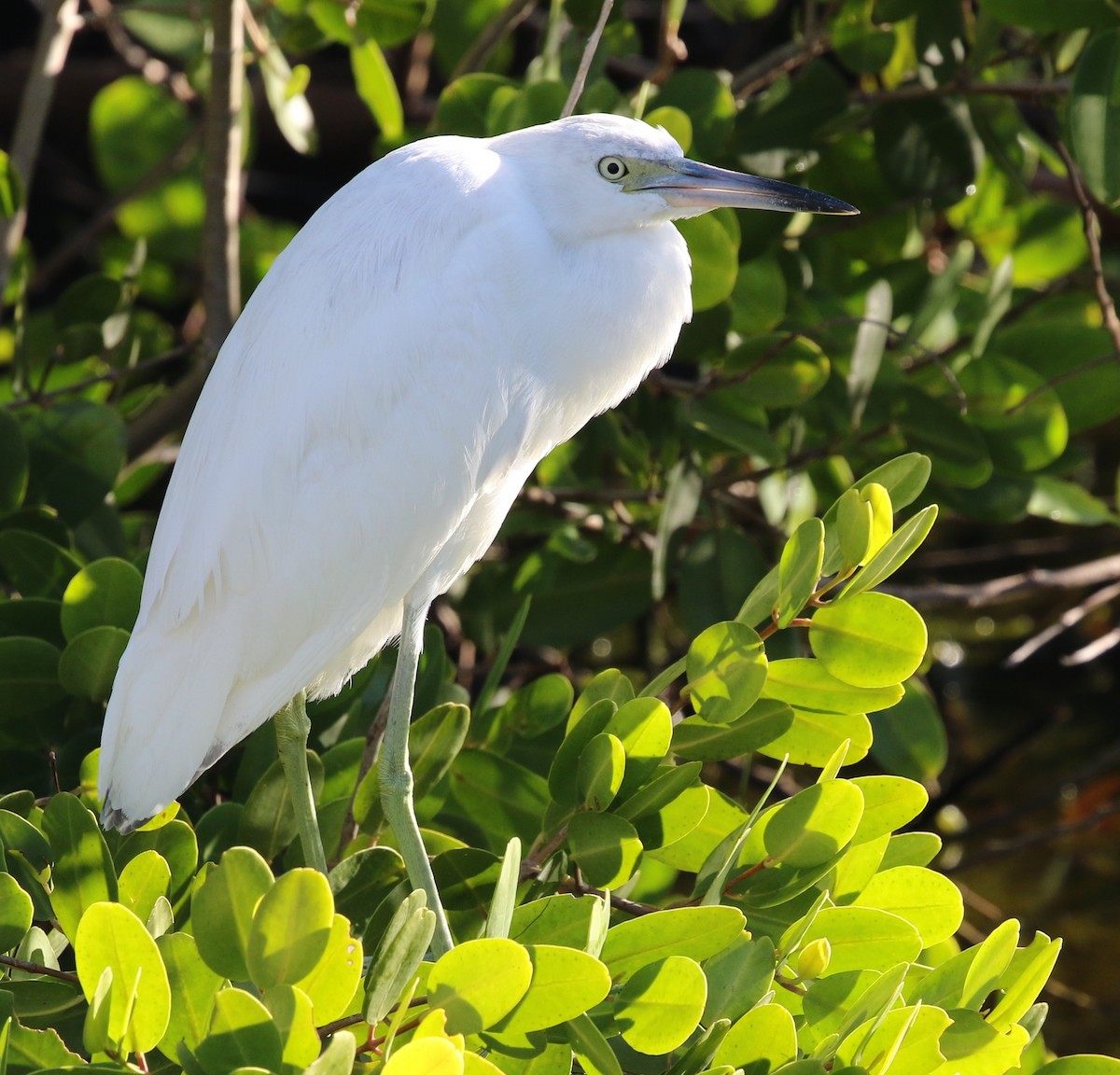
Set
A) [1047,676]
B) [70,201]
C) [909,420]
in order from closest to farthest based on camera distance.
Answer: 1. [909,420]
2. [1047,676]
3. [70,201]

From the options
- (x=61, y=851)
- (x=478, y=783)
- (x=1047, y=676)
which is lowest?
(x=1047, y=676)

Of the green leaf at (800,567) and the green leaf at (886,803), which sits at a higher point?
the green leaf at (800,567)

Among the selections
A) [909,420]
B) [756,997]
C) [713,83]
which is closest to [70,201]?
[713,83]

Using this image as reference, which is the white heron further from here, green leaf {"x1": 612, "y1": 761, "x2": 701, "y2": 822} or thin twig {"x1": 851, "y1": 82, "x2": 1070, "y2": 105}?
thin twig {"x1": 851, "y1": 82, "x2": 1070, "y2": 105}

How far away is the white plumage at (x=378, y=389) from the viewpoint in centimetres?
151

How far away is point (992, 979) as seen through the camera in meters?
1.18

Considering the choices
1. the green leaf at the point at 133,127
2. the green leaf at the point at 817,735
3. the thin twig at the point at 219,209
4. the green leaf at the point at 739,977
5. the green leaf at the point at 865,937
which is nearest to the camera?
the green leaf at the point at 739,977

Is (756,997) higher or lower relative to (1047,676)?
higher

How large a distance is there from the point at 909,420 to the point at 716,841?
81 centimetres

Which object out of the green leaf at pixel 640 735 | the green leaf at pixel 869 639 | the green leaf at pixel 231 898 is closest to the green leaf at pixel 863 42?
the green leaf at pixel 869 639

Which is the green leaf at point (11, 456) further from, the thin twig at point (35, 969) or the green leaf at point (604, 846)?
the green leaf at point (604, 846)

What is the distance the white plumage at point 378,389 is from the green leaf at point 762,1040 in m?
0.64

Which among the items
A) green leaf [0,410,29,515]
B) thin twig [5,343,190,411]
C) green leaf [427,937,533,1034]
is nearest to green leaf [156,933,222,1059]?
green leaf [427,937,533,1034]

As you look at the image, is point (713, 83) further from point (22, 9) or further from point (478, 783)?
point (22, 9)
